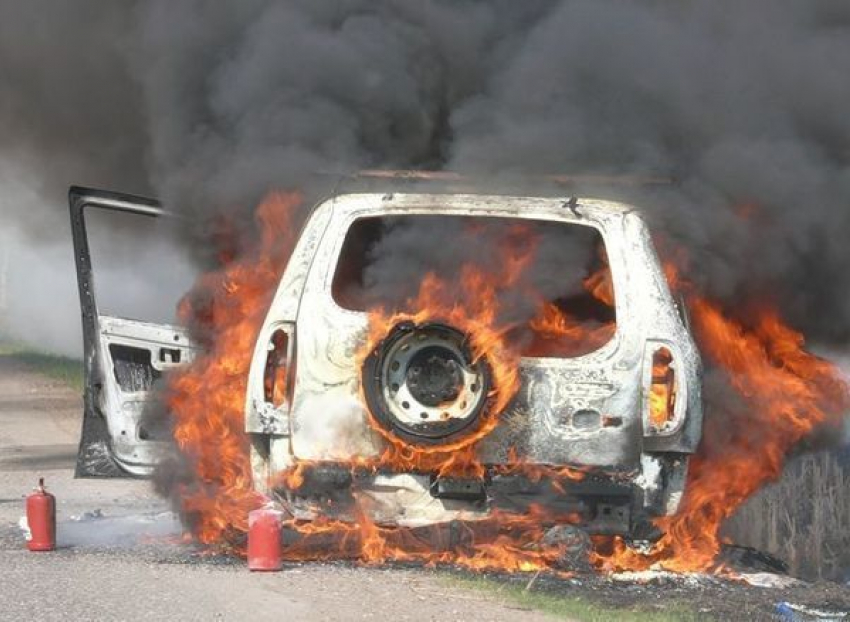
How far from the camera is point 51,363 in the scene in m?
34.5

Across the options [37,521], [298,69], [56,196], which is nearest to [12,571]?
[37,521]

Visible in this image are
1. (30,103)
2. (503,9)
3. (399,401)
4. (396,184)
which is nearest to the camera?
(399,401)

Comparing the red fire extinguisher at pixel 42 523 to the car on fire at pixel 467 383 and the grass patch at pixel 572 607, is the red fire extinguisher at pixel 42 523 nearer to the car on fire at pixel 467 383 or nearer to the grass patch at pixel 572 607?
the car on fire at pixel 467 383

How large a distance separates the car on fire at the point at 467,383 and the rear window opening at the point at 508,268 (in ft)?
0.03

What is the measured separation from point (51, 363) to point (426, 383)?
91.3ft

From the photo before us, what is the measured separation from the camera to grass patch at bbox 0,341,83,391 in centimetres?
2891

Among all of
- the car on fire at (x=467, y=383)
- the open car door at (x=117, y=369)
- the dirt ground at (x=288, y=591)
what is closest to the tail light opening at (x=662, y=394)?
the car on fire at (x=467, y=383)

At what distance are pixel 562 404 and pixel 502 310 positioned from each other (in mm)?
491

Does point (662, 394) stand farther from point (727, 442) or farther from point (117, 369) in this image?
point (117, 369)

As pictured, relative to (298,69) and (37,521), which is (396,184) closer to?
(298,69)

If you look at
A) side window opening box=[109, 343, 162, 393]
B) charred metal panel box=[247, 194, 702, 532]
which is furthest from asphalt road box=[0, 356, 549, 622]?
side window opening box=[109, 343, 162, 393]

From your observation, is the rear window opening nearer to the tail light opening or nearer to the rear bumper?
the tail light opening

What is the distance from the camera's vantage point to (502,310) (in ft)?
25.3

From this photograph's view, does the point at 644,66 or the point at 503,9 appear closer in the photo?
the point at 644,66
